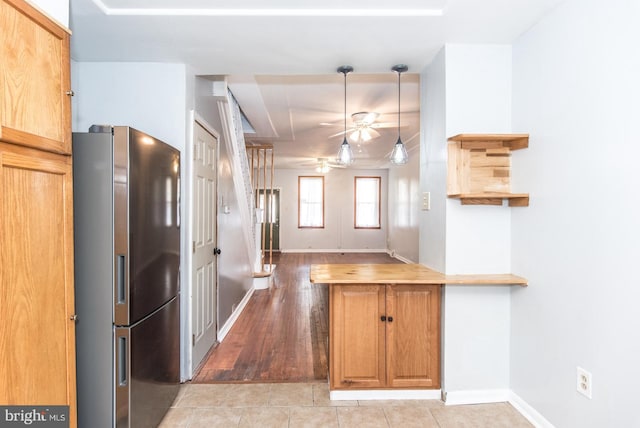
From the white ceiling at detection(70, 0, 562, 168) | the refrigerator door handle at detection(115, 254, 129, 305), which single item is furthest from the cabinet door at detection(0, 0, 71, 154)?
the white ceiling at detection(70, 0, 562, 168)

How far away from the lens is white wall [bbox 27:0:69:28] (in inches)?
55.3

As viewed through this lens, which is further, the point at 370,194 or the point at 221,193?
the point at 370,194

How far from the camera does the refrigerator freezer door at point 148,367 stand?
1771mm

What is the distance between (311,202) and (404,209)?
3200mm

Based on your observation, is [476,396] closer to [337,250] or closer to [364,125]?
[364,125]

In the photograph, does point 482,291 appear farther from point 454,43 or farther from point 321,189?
point 321,189

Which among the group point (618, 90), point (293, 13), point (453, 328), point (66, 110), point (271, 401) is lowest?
point (271, 401)

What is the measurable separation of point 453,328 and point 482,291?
0.33 m

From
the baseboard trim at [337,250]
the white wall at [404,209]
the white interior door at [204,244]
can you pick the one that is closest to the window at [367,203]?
the white wall at [404,209]

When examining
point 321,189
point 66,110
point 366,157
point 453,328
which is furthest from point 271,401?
point 321,189

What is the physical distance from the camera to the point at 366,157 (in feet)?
27.6

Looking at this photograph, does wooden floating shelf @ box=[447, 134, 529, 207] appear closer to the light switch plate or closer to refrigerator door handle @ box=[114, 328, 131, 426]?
the light switch plate

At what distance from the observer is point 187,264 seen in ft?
8.87

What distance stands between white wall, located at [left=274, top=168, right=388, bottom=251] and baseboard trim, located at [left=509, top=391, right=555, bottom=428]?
8.39 metres
